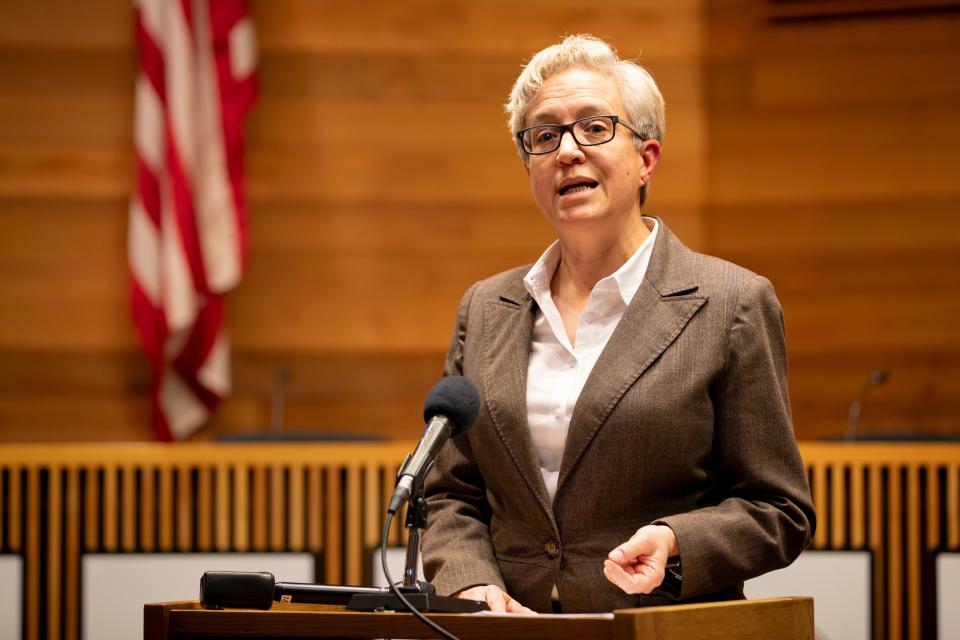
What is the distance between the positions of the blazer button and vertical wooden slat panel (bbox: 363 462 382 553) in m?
1.43

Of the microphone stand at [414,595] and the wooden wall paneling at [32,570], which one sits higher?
the microphone stand at [414,595]

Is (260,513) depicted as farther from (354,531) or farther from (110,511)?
(110,511)

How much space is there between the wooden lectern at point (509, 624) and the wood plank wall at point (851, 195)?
2868 mm

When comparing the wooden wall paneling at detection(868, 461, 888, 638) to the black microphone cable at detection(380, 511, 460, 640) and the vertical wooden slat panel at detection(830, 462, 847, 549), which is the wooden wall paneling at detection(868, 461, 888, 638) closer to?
the vertical wooden slat panel at detection(830, 462, 847, 549)

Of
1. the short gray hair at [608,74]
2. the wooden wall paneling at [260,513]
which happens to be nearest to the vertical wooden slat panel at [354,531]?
the wooden wall paneling at [260,513]

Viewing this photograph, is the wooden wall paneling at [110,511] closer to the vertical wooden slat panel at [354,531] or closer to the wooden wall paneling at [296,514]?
the wooden wall paneling at [296,514]

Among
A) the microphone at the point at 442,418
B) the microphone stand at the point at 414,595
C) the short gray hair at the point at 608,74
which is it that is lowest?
the microphone stand at the point at 414,595

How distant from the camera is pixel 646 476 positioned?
67.9 inches

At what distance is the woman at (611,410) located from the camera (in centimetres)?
171

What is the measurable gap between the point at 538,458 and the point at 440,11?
2.89 m

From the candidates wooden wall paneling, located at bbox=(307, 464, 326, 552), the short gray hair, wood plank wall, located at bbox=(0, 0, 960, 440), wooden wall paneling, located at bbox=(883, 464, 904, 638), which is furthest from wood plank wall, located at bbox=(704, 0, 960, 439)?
the short gray hair

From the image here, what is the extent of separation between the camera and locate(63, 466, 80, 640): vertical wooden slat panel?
3.11m

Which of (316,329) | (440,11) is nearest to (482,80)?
(440,11)

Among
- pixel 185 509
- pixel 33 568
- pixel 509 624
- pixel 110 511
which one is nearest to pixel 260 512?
pixel 185 509
